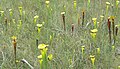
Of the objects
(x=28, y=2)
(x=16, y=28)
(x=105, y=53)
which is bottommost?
(x=105, y=53)

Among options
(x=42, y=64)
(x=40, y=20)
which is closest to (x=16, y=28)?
(x=40, y=20)

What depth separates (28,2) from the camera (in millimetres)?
2928

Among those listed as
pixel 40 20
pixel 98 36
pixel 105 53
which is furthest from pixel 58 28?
pixel 105 53

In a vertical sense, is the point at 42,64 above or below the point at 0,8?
below

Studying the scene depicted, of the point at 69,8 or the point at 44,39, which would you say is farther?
the point at 69,8

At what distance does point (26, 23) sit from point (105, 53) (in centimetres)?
90

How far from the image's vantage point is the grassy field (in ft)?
6.04

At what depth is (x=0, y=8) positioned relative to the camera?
2.72 metres

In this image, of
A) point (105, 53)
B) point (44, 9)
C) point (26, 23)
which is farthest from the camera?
point (44, 9)

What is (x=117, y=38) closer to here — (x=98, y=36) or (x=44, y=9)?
(x=98, y=36)

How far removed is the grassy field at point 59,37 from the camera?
1.84 metres

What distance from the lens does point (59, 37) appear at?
85.9 inches

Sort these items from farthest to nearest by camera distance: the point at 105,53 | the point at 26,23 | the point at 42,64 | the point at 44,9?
the point at 44,9 → the point at 26,23 → the point at 105,53 → the point at 42,64

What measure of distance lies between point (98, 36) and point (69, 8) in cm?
75
